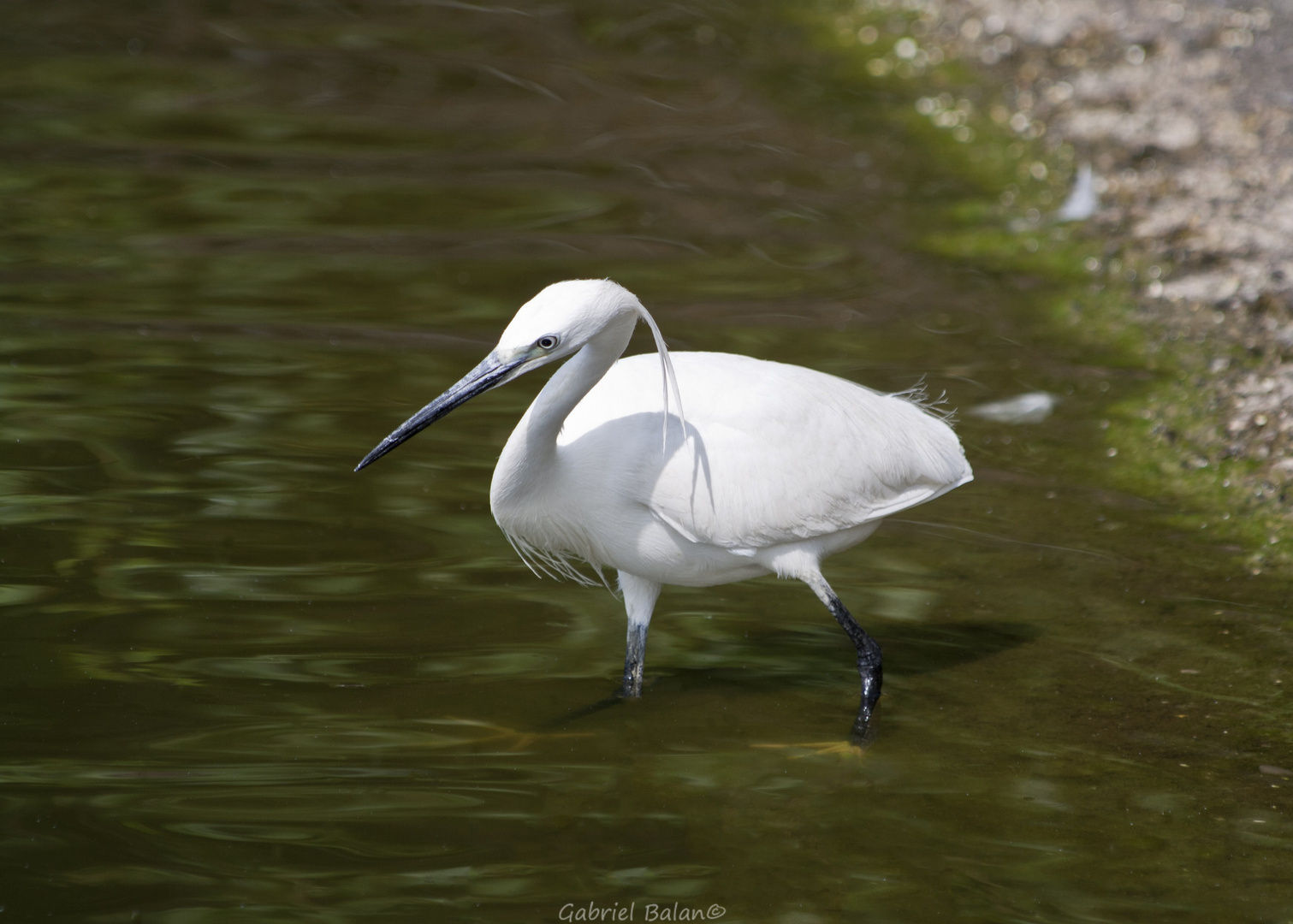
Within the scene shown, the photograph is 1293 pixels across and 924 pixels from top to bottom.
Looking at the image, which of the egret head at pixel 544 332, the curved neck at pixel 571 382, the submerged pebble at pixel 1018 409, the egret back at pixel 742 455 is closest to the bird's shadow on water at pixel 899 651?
the egret back at pixel 742 455

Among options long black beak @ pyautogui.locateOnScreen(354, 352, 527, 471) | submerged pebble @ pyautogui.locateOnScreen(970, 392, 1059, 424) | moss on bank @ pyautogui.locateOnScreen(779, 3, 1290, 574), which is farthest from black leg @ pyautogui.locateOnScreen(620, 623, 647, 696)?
submerged pebble @ pyautogui.locateOnScreen(970, 392, 1059, 424)

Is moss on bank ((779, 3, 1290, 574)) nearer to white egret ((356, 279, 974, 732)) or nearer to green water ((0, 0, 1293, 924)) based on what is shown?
green water ((0, 0, 1293, 924))

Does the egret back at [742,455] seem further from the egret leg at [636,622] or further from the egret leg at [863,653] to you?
the egret leg at [636,622]

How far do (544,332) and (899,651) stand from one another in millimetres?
1877

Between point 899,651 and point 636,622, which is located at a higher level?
point 636,622

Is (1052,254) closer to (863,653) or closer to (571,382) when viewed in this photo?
(863,653)

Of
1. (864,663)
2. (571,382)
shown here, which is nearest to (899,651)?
(864,663)

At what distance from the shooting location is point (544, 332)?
360cm

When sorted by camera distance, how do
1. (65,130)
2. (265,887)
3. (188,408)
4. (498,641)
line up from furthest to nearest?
(65,130), (188,408), (498,641), (265,887)

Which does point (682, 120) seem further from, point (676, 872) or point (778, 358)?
point (676, 872)

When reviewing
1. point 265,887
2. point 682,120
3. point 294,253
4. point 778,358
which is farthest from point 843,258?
point 265,887

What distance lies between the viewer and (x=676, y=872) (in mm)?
3553

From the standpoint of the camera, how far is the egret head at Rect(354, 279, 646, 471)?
11.8 ft

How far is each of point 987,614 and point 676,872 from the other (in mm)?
1817
